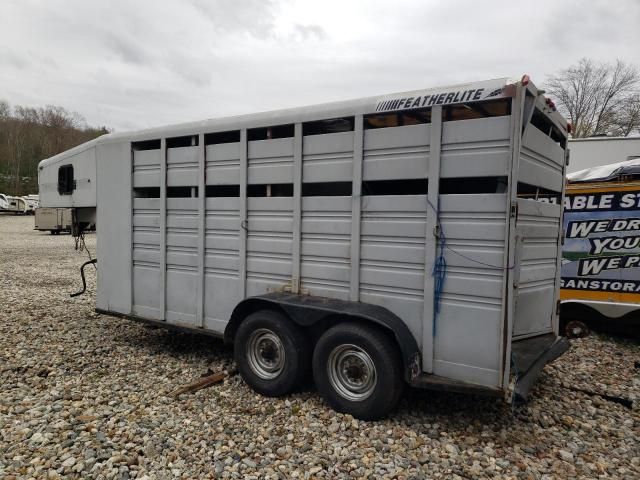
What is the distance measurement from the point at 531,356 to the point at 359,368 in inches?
60.7

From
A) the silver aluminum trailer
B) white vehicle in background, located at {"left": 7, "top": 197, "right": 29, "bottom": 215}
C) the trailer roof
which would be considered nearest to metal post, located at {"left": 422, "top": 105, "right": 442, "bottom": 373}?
the silver aluminum trailer

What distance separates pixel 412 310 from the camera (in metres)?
3.64

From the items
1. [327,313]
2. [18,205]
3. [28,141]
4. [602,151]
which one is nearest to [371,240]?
[327,313]

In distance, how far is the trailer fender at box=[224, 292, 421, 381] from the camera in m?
3.49

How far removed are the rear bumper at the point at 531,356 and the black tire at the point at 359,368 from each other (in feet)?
2.98

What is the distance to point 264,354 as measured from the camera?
14.3 feet

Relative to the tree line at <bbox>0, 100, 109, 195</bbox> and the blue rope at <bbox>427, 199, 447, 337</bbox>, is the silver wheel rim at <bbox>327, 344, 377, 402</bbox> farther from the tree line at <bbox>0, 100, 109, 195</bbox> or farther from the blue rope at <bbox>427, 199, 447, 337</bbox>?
the tree line at <bbox>0, 100, 109, 195</bbox>

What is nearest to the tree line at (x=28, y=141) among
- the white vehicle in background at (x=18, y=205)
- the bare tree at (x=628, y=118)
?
the white vehicle in background at (x=18, y=205)

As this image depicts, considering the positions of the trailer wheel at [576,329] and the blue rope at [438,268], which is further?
the trailer wheel at [576,329]

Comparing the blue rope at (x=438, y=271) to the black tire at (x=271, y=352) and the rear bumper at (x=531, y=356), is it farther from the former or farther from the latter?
the black tire at (x=271, y=352)

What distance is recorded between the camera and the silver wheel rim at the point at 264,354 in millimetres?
4270

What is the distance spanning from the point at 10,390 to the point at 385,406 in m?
3.77

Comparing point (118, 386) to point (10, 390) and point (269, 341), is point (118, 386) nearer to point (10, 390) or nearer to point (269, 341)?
point (10, 390)

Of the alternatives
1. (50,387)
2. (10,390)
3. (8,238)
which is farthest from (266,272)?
(8,238)
